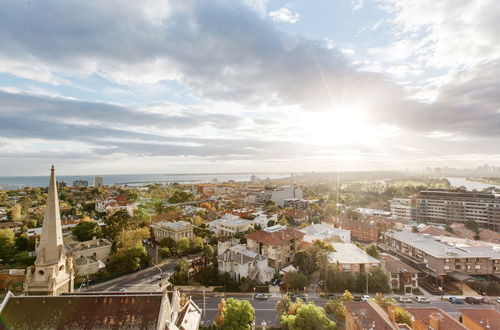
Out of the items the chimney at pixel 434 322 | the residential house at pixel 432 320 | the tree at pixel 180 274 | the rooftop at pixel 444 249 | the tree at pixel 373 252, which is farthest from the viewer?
the tree at pixel 373 252

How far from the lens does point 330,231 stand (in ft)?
155

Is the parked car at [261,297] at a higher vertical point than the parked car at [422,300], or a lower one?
higher

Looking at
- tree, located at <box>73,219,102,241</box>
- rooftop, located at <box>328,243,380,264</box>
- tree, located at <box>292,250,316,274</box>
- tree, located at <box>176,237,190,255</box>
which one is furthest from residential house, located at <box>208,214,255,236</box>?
tree, located at <box>73,219,102,241</box>

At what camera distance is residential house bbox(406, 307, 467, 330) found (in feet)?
56.7

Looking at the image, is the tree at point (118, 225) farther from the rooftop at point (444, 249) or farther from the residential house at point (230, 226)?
the rooftop at point (444, 249)

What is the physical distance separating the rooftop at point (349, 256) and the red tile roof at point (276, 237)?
640 centimetres

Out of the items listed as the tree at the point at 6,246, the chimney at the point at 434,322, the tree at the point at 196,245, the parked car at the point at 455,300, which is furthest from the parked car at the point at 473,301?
the tree at the point at 6,246

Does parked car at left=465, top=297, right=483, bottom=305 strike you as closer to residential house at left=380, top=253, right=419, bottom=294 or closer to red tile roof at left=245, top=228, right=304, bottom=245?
residential house at left=380, top=253, right=419, bottom=294

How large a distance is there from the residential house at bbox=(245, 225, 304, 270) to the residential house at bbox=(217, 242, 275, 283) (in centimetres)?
409

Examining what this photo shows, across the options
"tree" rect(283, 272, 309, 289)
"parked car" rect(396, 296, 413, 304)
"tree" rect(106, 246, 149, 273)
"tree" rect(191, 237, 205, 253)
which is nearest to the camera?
"parked car" rect(396, 296, 413, 304)

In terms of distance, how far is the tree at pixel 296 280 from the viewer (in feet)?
95.1

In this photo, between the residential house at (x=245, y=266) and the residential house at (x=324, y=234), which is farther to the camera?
the residential house at (x=324, y=234)

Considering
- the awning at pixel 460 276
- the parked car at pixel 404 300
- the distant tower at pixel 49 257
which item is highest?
the distant tower at pixel 49 257

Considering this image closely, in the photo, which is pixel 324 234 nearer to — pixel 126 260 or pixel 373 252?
pixel 373 252
